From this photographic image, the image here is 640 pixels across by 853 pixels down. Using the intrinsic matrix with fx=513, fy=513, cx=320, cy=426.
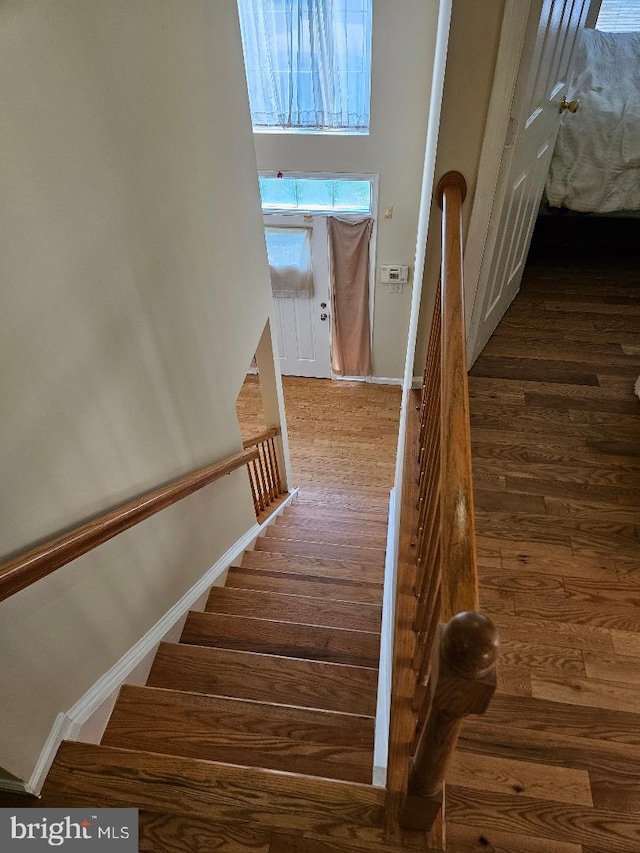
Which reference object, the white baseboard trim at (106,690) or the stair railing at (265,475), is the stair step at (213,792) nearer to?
the white baseboard trim at (106,690)

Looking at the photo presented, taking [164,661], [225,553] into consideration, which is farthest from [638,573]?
[225,553]

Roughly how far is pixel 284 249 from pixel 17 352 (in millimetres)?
4624

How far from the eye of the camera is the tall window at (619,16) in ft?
13.3

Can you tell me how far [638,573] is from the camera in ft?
5.71

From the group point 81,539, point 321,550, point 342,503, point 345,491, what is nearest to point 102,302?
point 81,539

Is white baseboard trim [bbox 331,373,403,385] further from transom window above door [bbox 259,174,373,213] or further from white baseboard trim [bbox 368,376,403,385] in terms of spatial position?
transom window above door [bbox 259,174,373,213]

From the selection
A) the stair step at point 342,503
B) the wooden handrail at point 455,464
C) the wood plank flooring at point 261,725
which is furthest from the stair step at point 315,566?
the wooden handrail at point 455,464

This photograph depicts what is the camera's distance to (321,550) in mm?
3012

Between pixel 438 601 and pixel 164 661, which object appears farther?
pixel 164 661

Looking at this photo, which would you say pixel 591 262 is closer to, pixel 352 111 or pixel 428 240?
pixel 428 240

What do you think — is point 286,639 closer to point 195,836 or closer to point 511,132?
point 195,836

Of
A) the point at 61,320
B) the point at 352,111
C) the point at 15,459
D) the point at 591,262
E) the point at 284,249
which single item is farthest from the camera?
the point at 284,249

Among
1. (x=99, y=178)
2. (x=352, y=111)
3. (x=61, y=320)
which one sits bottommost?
(x=352, y=111)

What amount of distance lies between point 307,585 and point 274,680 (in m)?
0.78
